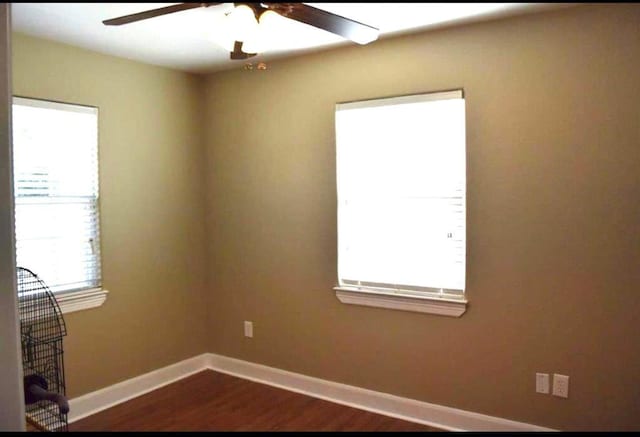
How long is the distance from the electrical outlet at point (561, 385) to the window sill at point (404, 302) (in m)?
0.58

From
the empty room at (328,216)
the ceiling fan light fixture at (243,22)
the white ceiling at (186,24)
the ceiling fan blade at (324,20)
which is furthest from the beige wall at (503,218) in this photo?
the ceiling fan light fixture at (243,22)

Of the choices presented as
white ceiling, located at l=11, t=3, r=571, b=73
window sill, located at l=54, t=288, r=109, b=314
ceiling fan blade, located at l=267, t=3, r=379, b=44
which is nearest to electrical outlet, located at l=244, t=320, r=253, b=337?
window sill, located at l=54, t=288, r=109, b=314

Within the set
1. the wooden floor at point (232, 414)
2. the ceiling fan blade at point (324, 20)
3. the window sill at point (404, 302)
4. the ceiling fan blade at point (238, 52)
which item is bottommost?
the wooden floor at point (232, 414)

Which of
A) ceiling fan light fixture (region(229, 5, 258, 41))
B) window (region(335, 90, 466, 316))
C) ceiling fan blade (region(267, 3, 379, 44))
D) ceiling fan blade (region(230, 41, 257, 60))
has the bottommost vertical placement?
window (region(335, 90, 466, 316))

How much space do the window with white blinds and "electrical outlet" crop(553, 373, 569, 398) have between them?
2811 millimetres

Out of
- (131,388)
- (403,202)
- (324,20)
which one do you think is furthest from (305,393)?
(324,20)

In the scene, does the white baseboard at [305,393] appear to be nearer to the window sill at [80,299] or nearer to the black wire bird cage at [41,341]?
the black wire bird cage at [41,341]

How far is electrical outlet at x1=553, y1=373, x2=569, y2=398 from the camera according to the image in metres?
2.64

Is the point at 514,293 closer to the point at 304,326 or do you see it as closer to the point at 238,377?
the point at 304,326

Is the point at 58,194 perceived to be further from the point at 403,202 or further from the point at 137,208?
the point at 403,202

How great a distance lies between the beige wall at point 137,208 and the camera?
313cm

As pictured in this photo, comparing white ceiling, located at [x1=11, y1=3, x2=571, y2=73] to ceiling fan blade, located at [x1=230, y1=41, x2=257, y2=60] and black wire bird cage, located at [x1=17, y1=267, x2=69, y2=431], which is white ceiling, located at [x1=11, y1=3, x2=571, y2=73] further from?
black wire bird cage, located at [x1=17, y1=267, x2=69, y2=431]

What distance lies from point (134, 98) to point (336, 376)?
7.79 ft

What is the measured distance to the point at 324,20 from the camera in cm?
212
